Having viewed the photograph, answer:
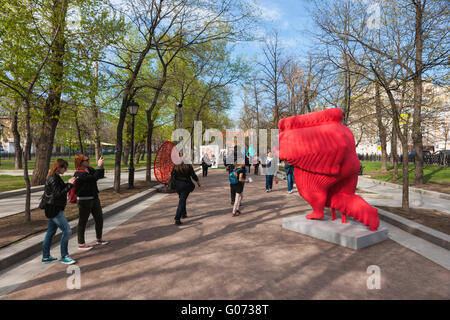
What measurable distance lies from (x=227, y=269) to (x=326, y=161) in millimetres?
2968

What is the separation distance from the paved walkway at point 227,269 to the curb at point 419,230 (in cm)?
70

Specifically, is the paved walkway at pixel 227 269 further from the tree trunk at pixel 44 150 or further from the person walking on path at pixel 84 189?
the tree trunk at pixel 44 150

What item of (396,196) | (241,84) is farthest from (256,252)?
(241,84)

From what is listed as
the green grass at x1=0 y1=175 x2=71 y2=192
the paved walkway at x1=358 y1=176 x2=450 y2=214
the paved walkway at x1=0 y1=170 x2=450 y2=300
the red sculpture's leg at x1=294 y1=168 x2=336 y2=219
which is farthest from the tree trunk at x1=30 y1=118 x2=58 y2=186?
the paved walkway at x1=358 y1=176 x2=450 y2=214

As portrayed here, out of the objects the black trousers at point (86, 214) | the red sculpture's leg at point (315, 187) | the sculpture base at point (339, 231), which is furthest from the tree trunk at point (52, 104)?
the sculpture base at point (339, 231)

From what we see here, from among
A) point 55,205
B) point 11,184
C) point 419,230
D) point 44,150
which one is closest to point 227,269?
point 55,205

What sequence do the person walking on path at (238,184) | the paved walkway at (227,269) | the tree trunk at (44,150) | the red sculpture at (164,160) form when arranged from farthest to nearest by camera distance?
the red sculpture at (164,160) < the tree trunk at (44,150) < the person walking on path at (238,184) < the paved walkway at (227,269)

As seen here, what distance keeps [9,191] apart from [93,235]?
764 centimetres

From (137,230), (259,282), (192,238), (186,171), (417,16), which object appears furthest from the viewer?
(417,16)

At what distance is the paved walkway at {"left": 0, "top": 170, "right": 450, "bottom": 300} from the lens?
3.20 m

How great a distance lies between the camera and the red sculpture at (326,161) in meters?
5.12

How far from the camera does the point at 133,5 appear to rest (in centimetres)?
1041

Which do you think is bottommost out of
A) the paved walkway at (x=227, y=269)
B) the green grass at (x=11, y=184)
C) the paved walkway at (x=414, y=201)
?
the paved walkway at (x=227, y=269)
